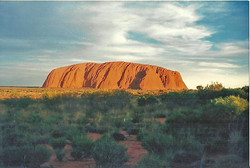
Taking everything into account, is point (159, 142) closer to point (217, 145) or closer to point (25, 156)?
point (217, 145)

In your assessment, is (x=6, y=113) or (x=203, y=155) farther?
(x=6, y=113)

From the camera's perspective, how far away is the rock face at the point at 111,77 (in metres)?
49.0

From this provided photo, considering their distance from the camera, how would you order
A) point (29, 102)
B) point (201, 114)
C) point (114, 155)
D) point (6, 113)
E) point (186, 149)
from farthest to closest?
1. point (29, 102)
2. point (6, 113)
3. point (201, 114)
4. point (186, 149)
5. point (114, 155)

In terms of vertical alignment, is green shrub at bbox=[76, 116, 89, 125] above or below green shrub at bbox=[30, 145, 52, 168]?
above

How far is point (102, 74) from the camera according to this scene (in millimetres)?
50656

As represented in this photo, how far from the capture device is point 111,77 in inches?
1967

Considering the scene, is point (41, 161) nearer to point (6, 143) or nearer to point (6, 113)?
point (6, 143)

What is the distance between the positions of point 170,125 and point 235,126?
144cm

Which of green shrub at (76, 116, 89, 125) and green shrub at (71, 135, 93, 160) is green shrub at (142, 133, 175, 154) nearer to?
green shrub at (71, 135, 93, 160)

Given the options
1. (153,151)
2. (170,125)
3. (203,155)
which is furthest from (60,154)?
(203,155)

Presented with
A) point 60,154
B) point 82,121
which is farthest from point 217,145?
point 82,121

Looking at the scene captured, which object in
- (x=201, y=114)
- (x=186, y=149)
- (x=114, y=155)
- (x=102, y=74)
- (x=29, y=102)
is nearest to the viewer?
(x=114, y=155)

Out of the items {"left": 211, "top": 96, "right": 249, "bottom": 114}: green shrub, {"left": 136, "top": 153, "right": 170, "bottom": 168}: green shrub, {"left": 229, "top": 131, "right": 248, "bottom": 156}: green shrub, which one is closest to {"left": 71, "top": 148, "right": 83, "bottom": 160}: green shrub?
{"left": 136, "top": 153, "right": 170, "bottom": 168}: green shrub

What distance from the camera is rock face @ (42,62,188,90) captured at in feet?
161
